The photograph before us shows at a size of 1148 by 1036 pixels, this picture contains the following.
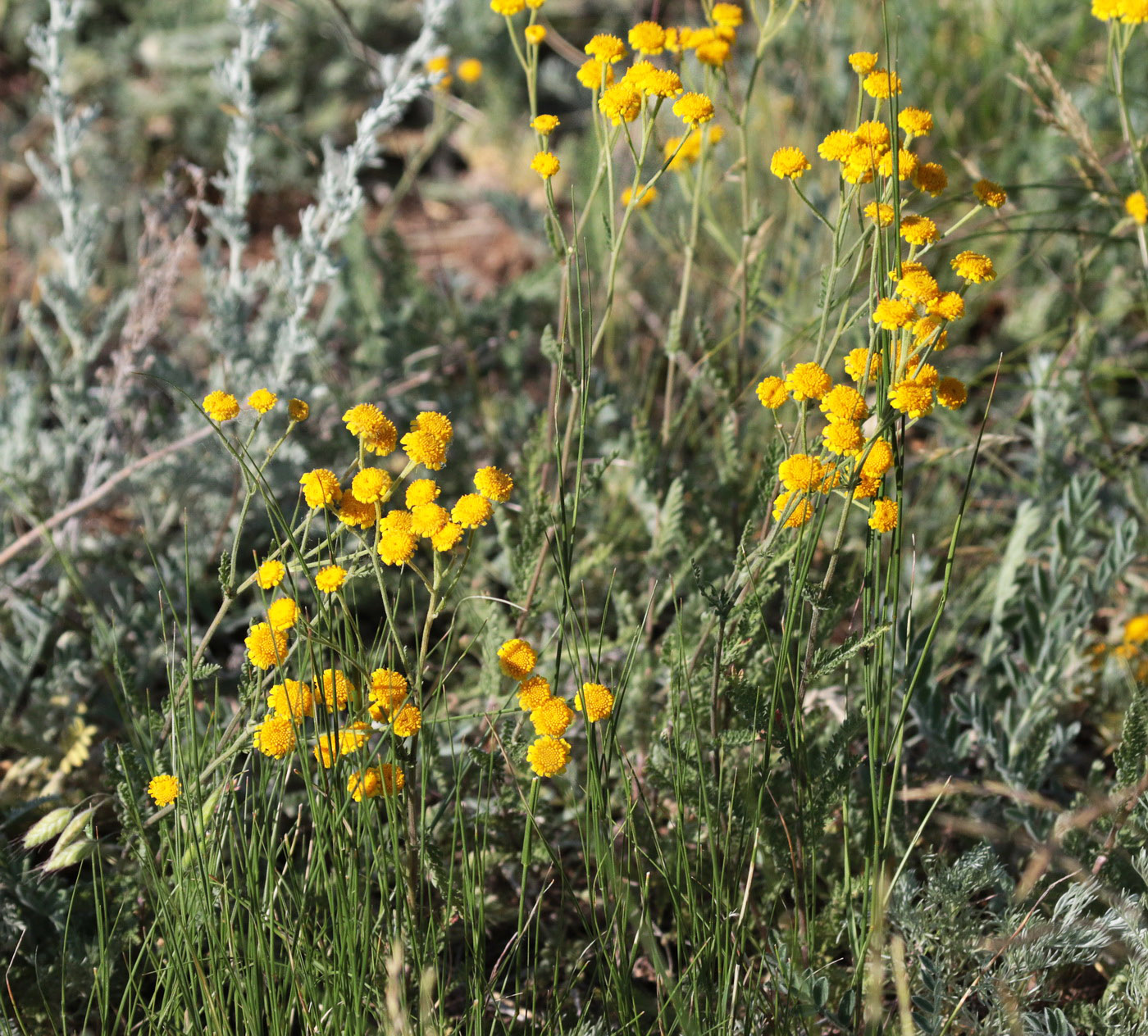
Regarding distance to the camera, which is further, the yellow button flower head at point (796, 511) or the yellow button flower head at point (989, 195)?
the yellow button flower head at point (989, 195)

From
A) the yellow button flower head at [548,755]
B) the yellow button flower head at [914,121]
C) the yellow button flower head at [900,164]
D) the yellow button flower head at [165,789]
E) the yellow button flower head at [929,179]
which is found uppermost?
the yellow button flower head at [914,121]

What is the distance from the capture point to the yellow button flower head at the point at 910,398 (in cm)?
127

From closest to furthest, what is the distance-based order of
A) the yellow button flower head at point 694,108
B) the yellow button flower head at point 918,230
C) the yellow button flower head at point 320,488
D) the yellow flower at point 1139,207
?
1. the yellow button flower head at point 320,488
2. the yellow button flower head at point 918,230
3. the yellow button flower head at point 694,108
4. the yellow flower at point 1139,207

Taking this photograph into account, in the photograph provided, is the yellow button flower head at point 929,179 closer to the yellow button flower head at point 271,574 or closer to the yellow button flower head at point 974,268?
the yellow button flower head at point 974,268

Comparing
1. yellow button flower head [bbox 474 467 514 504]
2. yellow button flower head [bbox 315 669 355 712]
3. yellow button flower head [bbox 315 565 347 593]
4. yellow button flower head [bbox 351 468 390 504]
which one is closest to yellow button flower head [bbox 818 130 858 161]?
yellow button flower head [bbox 474 467 514 504]

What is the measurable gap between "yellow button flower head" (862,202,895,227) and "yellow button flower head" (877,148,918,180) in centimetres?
5

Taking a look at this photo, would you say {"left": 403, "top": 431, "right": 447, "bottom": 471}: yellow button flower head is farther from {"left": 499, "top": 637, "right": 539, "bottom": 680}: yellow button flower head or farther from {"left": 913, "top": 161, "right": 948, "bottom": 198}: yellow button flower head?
{"left": 913, "top": 161, "right": 948, "bottom": 198}: yellow button flower head

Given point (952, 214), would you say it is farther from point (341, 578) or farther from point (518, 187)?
point (341, 578)

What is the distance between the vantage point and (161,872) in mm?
1354

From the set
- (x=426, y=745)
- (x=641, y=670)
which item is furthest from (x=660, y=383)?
(x=426, y=745)

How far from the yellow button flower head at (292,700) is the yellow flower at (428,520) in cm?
23

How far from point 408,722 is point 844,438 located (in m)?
0.62

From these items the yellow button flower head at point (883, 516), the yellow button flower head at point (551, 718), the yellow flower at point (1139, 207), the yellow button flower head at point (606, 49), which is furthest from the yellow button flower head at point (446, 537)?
the yellow flower at point (1139, 207)

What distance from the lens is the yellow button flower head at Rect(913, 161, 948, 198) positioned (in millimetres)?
1413
